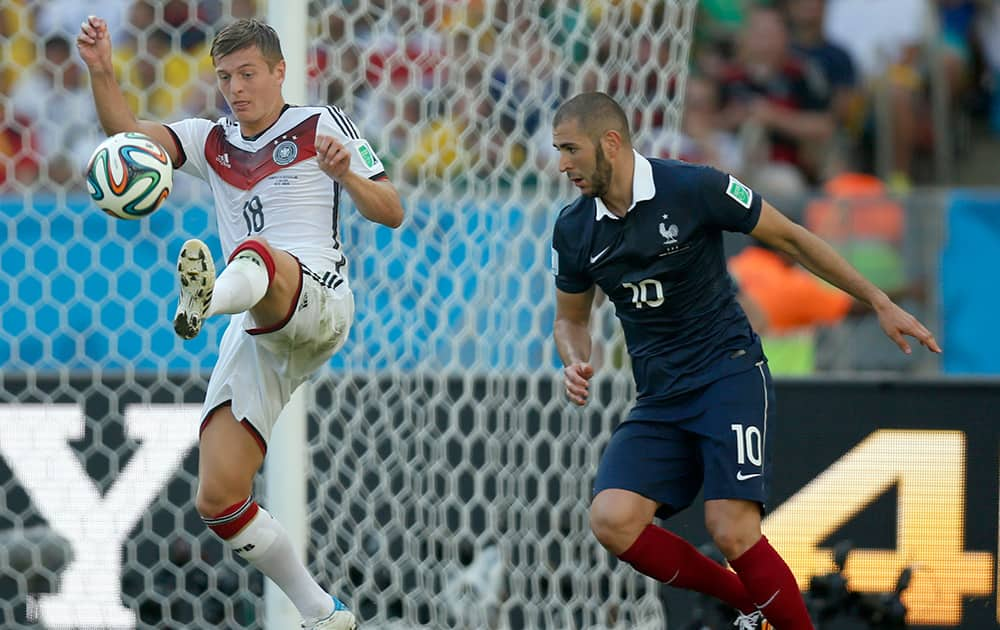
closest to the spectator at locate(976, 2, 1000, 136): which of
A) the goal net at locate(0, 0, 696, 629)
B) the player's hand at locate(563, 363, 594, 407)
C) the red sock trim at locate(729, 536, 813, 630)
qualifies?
the goal net at locate(0, 0, 696, 629)

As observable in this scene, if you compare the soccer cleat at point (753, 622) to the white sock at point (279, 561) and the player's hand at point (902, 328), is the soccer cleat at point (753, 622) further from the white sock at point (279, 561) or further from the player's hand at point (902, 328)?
the white sock at point (279, 561)

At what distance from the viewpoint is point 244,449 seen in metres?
5.09

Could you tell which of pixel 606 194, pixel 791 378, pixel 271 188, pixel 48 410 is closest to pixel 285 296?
pixel 271 188

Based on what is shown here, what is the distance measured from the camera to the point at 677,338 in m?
5.31

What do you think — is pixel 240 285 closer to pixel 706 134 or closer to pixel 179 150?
pixel 179 150

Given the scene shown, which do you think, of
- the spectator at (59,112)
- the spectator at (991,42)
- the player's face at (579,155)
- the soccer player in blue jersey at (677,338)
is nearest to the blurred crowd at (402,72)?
the spectator at (59,112)

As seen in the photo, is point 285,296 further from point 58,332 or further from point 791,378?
point 791,378

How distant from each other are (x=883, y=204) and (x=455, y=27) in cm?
237

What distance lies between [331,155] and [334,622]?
1.64 metres

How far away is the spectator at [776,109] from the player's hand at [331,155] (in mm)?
5545

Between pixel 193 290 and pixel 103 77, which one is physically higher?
pixel 103 77

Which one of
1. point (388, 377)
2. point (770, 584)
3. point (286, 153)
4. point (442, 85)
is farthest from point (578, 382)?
point (442, 85)

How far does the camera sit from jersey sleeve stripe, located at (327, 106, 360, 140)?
503 cm

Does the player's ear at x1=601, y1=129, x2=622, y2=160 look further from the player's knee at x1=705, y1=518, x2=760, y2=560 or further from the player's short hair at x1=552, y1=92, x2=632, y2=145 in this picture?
the player's knee at x1=705, y1=518, x2=760, y2=560
